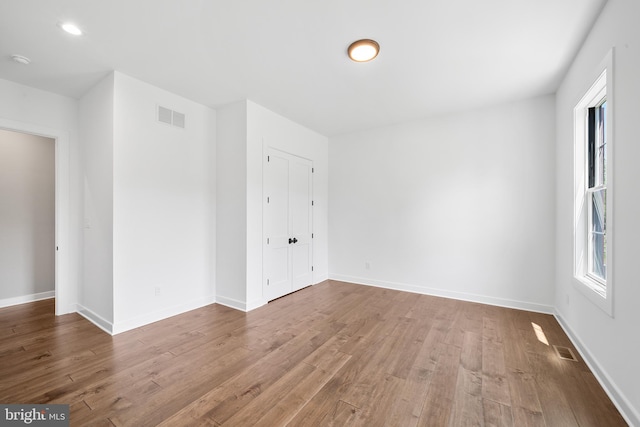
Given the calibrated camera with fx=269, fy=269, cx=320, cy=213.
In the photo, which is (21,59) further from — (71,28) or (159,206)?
(159,206)

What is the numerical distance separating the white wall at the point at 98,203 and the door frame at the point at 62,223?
0.58 feet

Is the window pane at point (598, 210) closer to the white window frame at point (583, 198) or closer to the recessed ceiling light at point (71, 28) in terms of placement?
the white window frame at point (583, 198)

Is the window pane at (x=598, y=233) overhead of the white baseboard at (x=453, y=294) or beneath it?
overhead

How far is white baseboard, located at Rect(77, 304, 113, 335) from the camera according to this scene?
2.93m

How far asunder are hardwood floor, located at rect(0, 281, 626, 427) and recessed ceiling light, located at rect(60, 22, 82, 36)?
2.84 metres

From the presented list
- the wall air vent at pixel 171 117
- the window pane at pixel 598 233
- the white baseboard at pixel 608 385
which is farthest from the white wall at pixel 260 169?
the window pane at pixel 598 233

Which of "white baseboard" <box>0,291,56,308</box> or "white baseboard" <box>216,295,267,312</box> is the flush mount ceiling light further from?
"white baseboard" <box>0,291,56,308</box>

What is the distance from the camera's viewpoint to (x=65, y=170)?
11.4ft

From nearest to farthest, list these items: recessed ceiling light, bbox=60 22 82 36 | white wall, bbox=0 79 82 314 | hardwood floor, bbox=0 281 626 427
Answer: hardwood floor, bbox=0 281 626 427
recessed ceiling light, bbox=60 22 82 36
white wall, bbox=0 79 82 314

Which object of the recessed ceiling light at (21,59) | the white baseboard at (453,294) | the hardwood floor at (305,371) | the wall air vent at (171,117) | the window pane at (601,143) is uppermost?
the recessed ceiling light at (21,59)

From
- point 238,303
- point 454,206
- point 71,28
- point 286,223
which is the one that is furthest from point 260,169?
point 454,206

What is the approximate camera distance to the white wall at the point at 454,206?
361 centimetres

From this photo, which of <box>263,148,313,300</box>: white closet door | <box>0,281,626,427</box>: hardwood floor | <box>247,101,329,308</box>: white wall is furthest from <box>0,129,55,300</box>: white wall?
<box>263,148,313,300</box>: white closet door

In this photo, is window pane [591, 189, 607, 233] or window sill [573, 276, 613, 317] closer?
window sill [573, 276, 613, 317]
